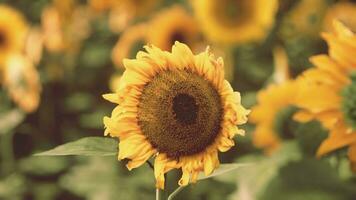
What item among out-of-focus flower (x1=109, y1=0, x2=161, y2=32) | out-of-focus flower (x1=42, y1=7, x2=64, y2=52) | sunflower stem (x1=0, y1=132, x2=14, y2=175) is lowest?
sunflower stem (x1=0, y1=132, x2=14, y2=175)

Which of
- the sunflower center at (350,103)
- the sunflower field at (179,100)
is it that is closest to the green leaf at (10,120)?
the sunflower field at (179,100)

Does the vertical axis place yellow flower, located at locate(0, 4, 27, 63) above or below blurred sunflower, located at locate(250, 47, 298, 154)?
above

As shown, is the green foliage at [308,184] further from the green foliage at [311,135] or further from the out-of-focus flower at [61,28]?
the out-of-focus flower at [61,28]

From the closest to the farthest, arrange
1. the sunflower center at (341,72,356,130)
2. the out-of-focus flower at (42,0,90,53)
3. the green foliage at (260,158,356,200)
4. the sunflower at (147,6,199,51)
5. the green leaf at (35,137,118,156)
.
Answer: the green leaf at (35,137,118,156) < the sunflower center at (341,72,356,130) < the green foliage at (260,158,356,200) < the sunflower at (147,6,199,51) < the out-of-focus flower at (42,0,90,53)

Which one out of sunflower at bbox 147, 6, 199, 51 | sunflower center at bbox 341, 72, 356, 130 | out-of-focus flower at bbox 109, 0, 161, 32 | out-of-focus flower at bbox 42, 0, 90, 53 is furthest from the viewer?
out-of-focus flower at bbox 109, 0, 161, 32

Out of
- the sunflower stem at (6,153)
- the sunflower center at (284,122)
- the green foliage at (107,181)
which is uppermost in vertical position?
the sunflower center at (284,122)

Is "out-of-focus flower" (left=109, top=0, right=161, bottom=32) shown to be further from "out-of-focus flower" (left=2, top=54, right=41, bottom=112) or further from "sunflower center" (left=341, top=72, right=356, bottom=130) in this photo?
"sunflower center" (left=341, top=72, right=356, bottom=130)

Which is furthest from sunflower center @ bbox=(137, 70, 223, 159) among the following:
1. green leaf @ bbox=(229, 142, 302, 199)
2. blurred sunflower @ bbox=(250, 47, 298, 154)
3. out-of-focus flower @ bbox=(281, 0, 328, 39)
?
out-of-focus flower @ bbox=(281, 0, 328, 39)
